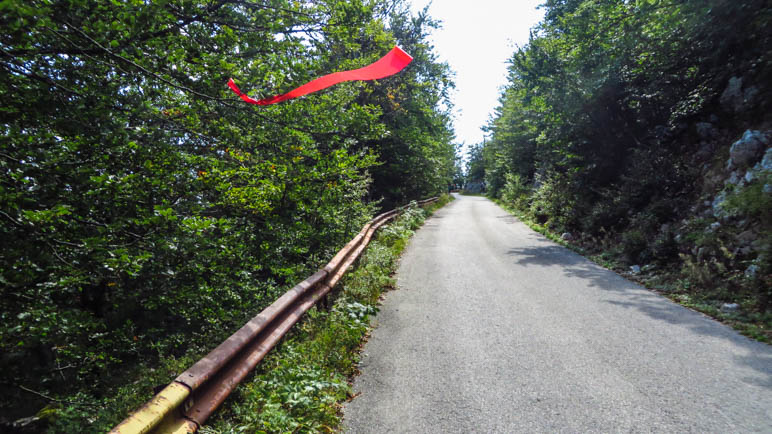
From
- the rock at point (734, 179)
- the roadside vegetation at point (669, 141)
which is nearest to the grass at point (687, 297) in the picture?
the roadside vegetation at point (669, 141)

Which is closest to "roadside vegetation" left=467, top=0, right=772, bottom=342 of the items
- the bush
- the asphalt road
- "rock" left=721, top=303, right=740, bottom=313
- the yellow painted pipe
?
"rock" left=721, top=303, right=740, bottom=313

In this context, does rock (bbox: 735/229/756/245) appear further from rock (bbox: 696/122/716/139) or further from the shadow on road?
rock (bbox: 696/122/716/139)

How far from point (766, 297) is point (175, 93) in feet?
27.4

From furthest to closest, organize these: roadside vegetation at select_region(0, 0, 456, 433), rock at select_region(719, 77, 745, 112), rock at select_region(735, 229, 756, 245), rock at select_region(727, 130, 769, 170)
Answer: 1. rock at select_region(719, 77, 745, 112)
2. rock at select_region(727, 130, 769, 170)
3. rock at select_region(735, 229, 756, 245)
4. roadside vegetation at select_region(0, 0, 456, 433)

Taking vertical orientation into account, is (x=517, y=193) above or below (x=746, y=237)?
above

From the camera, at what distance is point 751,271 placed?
552 cm

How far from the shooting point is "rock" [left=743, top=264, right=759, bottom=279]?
212 inches

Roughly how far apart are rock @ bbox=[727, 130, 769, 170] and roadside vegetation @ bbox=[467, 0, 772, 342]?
0.03m

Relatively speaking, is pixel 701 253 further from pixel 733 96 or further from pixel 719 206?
pixel 733 96

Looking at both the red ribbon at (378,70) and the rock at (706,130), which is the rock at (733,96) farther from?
the red ribbon at (378,70)

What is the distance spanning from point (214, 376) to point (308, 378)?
93 cm

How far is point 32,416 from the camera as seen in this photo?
3.37 meters

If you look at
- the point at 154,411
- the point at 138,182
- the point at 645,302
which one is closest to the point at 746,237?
the point at 645,302

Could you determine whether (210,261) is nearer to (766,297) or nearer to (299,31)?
(299,31)
